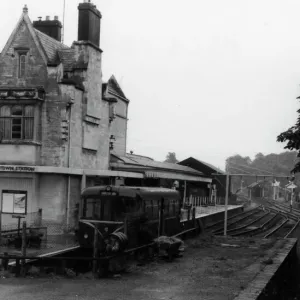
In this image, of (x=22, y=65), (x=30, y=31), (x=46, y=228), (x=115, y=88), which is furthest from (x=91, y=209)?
(x=115, y=88)

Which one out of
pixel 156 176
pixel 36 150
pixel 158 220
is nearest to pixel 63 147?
pixel 36 150

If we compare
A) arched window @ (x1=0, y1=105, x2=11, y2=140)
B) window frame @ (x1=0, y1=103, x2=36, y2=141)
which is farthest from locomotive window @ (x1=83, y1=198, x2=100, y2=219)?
arched window @ (x1=0, y1=105, x2=11, y2=140)

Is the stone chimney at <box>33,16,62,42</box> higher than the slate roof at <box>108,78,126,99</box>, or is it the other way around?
the stone chimney at <box>33,16,62,42</box>

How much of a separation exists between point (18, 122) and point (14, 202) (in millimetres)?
3432

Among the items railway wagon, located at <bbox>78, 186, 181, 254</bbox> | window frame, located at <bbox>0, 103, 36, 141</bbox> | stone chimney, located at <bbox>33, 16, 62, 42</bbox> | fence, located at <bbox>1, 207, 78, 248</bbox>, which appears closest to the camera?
railway wagon, located at <bbox>78, 186, 181, 254</bbox>

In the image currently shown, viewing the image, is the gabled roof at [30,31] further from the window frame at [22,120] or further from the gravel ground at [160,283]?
the gravel ground at [160,283]

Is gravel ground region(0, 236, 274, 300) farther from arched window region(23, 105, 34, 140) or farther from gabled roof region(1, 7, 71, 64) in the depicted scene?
gabled roof region(1, 7, 71, 64)

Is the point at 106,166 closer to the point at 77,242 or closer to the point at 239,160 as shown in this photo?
the point at 77,242

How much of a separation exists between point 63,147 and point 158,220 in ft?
21.1

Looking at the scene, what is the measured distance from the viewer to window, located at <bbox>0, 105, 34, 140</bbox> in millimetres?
23312

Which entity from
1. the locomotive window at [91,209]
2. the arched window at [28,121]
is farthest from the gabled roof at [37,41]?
the locomotive window at [91,209]

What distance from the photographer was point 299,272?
20.1 meters

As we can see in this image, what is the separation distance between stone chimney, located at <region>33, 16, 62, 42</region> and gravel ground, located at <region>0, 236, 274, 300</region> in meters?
15.4

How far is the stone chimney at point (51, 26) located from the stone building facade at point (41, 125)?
3657mm
